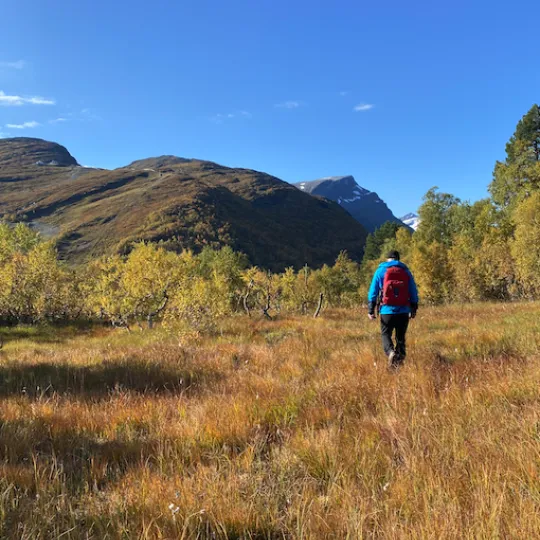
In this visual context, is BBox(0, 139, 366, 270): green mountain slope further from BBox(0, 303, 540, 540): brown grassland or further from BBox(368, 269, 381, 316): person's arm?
BBox(0, 303, 540, 540): brown grassland

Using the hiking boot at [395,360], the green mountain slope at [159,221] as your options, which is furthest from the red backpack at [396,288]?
the green mountain slope at [159,221]

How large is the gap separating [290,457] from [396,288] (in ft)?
13.0

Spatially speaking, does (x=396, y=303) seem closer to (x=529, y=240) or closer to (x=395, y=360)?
(x=395, y=360)

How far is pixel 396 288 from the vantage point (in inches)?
231

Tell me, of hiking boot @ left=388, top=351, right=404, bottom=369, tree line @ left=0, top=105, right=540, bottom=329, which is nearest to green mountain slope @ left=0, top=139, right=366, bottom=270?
tree line @ left=0, top=105, right=540, bottom=329

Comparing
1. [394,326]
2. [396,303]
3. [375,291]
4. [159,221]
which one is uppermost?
[159,221]

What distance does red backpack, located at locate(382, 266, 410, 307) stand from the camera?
5.83m

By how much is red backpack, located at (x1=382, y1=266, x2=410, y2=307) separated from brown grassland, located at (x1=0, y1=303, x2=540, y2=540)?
41.6 inches

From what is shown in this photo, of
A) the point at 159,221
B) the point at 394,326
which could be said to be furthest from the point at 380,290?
the point at 159,221

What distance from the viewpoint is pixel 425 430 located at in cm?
267

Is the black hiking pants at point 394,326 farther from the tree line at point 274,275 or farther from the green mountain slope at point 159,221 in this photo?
the green mountain slope at point 159,221

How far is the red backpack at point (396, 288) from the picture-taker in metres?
5.83

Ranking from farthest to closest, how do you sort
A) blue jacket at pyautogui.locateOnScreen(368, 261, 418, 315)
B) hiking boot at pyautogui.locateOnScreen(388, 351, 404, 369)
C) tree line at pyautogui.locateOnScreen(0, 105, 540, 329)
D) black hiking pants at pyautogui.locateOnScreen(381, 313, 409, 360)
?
tree line at pyautogui.locateOnScreen(0, 105, 540, 329), blue jacket at pyautogui.locateOnScreen(368, 261, 418, 315), black hiking pants at pyautogui.locateOnScreen(381, 313, 409, 360), hiking boot at pyautogui.locateOnScreen(388, 351, 404, 369)

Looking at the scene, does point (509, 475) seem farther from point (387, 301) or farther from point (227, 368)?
point (227, 368)
